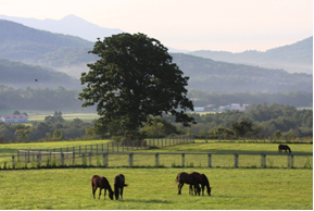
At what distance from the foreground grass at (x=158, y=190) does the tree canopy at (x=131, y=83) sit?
29425mm

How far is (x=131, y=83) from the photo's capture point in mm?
66312

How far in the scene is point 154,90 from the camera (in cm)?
6388

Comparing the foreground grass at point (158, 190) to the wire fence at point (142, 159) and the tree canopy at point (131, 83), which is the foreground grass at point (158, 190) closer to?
the wire fence at point (142, 159)

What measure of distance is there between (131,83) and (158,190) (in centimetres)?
4242

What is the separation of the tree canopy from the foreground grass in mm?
29425

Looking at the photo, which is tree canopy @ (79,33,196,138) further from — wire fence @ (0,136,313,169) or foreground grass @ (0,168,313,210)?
foreground grass @ (0,168,313,210)

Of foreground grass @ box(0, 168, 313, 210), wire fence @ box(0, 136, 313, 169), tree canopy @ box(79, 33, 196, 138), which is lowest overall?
foreground grass @ box(0, 168, 313, 210)

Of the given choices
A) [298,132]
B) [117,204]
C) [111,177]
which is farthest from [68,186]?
[298,132]

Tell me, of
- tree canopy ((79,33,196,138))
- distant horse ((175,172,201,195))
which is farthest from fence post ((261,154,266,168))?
tree canopy ((79,33,196,138))

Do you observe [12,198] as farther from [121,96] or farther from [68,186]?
[121,96]

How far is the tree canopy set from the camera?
64250 millimetres

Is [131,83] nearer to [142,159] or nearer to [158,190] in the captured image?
[142,159]

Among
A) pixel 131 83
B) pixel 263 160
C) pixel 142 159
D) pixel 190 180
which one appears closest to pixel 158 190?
pixel 190 180

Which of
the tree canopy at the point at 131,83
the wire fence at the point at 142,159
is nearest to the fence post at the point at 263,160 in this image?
the wire fence at the point at 142,159
